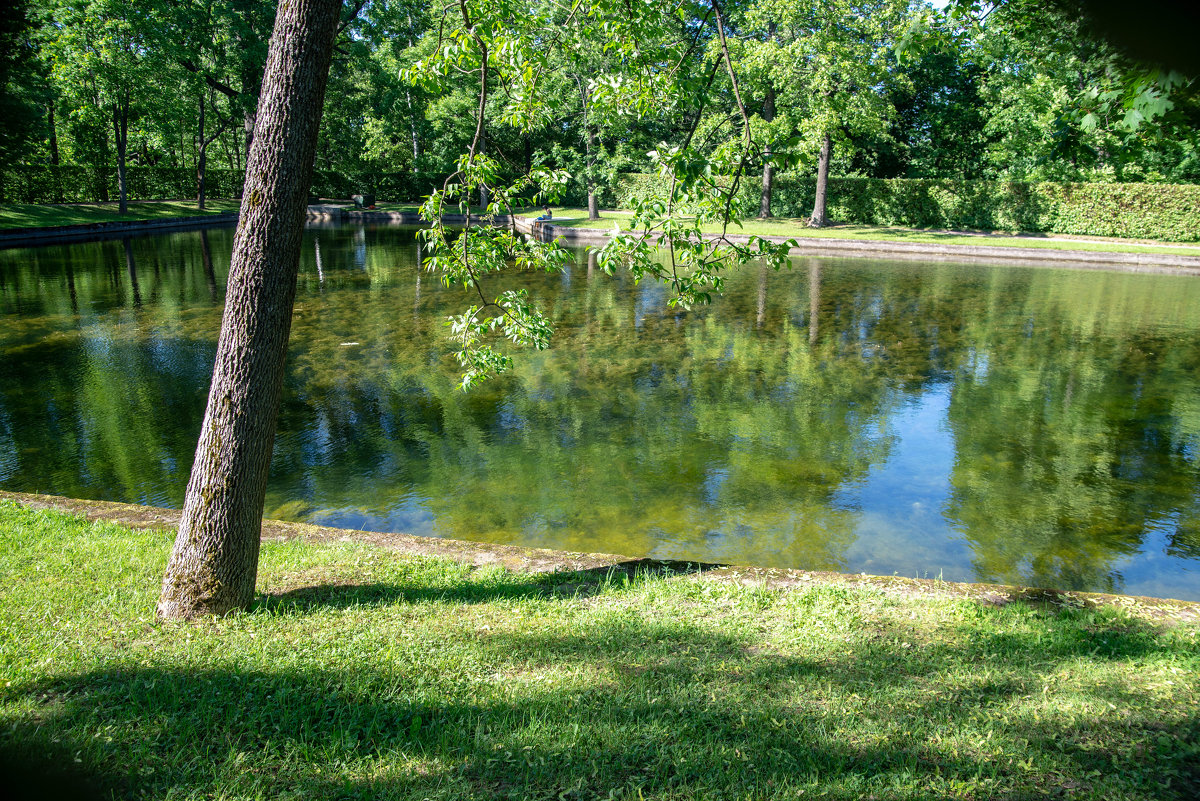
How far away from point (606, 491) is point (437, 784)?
194 inches

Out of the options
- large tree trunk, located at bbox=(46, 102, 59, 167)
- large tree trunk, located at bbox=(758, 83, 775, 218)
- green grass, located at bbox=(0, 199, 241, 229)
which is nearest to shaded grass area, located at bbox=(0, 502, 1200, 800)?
green grass, located at bbox=(0, 199, 241, 229)

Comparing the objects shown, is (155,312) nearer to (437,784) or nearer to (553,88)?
(553,88)

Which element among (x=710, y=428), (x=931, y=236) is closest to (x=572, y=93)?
(x=931, y=236)

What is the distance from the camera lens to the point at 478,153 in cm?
511

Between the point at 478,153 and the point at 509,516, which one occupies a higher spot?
the point at 478,153

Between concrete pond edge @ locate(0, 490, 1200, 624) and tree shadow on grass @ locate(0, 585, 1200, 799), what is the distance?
80 centimetres

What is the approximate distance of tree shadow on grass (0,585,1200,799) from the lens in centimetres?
258

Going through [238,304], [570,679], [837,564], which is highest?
[238,304]

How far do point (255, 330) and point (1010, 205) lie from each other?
111 feet

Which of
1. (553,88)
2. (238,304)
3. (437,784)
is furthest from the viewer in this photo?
(553,88)

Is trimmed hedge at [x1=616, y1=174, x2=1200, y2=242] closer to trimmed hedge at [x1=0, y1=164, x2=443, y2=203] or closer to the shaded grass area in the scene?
trimmed hedge at [x1=0, y1=164, x2=443, y2=203]

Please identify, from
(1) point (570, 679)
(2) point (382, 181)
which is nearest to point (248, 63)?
(2) point (382, 181)

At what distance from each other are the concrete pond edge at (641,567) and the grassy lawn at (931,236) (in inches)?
727

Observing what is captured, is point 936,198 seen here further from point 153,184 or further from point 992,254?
point 153,184
